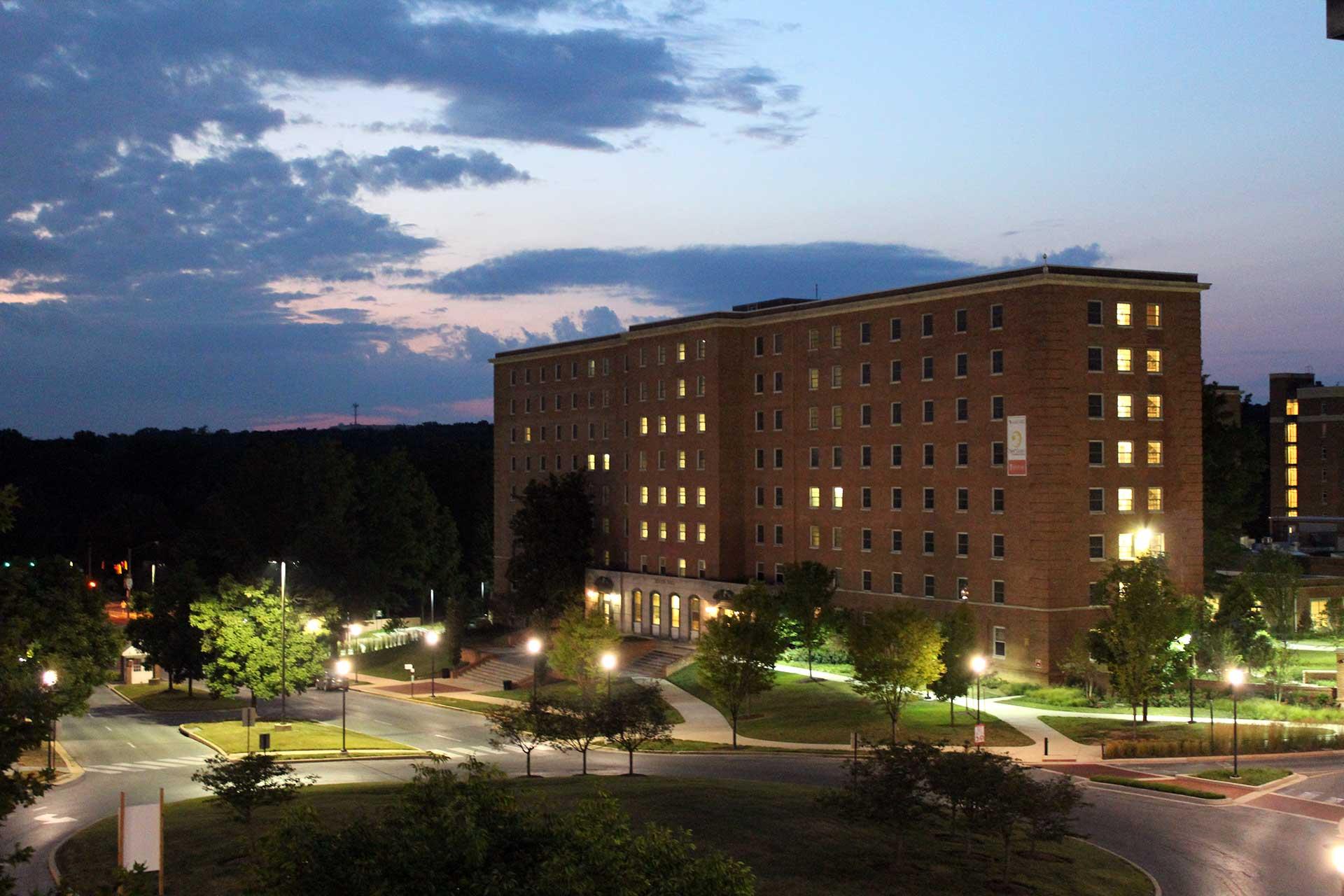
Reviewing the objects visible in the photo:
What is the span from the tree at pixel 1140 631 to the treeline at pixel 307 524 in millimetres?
50807

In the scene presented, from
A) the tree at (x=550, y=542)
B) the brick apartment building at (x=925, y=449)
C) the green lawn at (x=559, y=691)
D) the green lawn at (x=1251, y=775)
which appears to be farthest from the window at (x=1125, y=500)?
the tree at (x=550, y=542)

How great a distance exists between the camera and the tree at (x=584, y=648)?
237 feet

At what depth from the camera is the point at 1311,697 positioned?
6438 cm

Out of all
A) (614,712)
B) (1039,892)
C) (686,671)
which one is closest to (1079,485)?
(686,671)

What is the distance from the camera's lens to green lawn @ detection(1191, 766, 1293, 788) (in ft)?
158

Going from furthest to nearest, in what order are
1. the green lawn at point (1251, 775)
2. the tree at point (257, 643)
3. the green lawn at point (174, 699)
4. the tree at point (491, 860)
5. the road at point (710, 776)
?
the green lawn at point (174, 699) < the tree at point (257, 643) < the green lawn at point (1251, 775) < the road at point (710, 776) < the tree at point (491, 860)

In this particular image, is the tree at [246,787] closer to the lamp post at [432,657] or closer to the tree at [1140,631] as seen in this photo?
the tree at [1140,631]

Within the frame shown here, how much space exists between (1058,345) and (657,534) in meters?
39.2

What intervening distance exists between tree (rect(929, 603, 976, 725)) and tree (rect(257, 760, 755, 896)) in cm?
4394

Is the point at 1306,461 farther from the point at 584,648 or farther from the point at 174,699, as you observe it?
the point at 174,699

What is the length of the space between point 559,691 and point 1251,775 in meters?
42.1

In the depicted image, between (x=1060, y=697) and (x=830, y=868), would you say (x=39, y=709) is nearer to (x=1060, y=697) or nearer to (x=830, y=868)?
(x=830, y=868)

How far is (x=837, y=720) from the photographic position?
64.4 metres

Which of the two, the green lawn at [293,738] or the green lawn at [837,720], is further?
the green lawn at [293,738]
